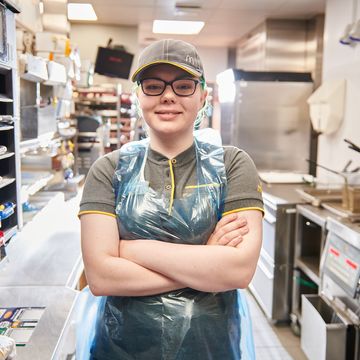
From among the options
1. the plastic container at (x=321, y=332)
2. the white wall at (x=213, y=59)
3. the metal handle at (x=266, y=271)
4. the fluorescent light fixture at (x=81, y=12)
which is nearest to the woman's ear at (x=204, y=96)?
the plastic container at (x=321, y=332)

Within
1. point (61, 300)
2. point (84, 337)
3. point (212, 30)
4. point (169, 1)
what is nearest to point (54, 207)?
point (61, 300)

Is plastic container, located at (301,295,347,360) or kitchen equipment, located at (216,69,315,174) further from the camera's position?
kitchen equipment, located at (216,69,315,174)

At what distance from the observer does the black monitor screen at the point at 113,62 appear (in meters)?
5.58

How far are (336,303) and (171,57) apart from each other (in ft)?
6.11

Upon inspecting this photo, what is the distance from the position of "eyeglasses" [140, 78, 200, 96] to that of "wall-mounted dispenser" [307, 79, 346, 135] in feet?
8.74

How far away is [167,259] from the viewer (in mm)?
1223

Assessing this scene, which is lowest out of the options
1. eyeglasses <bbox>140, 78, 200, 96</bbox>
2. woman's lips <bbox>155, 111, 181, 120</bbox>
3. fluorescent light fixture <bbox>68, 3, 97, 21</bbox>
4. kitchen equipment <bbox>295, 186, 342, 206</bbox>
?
kitchen equipment <bbox>295, 186, 342, 206</bbox>

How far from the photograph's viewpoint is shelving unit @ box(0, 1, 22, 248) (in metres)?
1.41

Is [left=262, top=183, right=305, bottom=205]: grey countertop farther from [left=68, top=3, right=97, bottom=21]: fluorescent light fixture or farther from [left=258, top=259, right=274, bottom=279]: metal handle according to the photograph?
Answer: [left=68, top=3, right=97, bottom=21]: fluorescent light fixture

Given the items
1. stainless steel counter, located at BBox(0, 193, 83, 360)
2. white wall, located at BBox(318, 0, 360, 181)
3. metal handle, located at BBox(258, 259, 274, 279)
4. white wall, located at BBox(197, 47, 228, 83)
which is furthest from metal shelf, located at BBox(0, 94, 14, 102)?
white wall, located at BBox(197, 47, 228, 83)

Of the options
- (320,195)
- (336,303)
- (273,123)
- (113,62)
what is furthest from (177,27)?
(336,303)

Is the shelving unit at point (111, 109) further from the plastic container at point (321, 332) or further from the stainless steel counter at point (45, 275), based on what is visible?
the plastic container at point (321, 332)

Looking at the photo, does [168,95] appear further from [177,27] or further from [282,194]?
[177,27]

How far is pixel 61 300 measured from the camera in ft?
5.28
